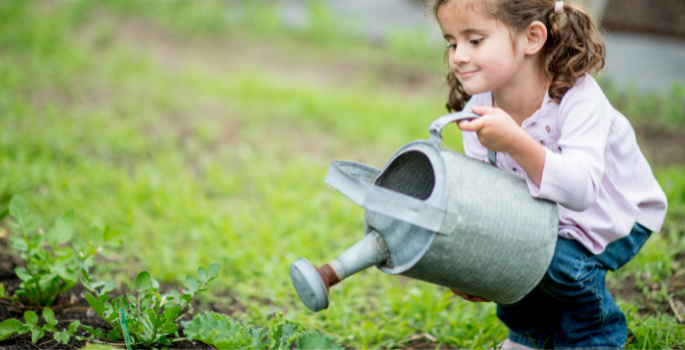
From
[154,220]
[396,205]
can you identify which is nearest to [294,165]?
[154,220]

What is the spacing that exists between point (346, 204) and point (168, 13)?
14.6 ft

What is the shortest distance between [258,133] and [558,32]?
2.62m

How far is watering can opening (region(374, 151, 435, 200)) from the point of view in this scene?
149 cm

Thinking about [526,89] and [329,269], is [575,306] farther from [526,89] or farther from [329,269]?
[329,269]

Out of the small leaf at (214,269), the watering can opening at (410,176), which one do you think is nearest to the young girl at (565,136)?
the watering can opening at (410,176)

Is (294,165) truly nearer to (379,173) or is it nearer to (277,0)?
(379,173)

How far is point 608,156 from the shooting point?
5.12 feet

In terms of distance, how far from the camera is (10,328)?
1.51m

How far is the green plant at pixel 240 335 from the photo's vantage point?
137 centimetres

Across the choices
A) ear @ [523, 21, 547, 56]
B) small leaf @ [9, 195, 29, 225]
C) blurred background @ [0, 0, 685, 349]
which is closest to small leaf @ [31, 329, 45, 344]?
small leaf @ [9, 195, 29, 225]

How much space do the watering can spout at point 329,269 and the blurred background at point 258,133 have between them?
2.17 ft

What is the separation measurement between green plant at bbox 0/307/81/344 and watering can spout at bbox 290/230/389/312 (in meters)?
0.75

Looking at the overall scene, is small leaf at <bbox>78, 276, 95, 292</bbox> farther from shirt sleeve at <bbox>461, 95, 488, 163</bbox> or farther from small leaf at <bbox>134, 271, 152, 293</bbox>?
shirt sleeve at <bbox>461, 95, 488, 163</bbox>

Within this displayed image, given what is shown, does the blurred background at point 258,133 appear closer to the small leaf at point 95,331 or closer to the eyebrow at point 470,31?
the eyebrow at point 470,31
